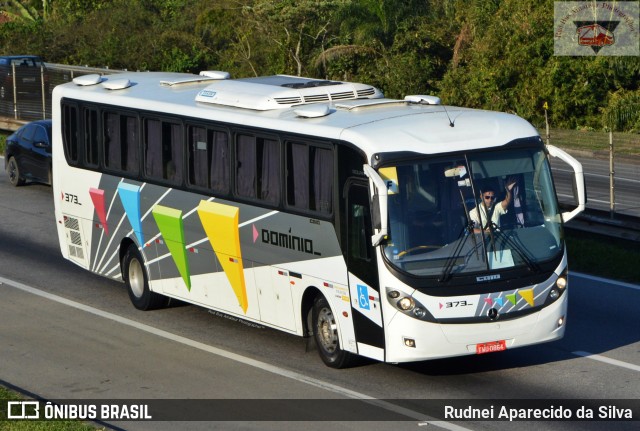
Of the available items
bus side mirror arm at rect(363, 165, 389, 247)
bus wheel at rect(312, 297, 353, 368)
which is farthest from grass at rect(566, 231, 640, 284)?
bus side mirror arm at rect(363, 165, 389, 247)

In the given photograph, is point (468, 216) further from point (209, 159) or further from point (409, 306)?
point (209, 159)

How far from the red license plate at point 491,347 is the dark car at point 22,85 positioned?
88.5 ft

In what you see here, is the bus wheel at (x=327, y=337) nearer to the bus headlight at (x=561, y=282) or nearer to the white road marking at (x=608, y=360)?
the bus headlight at (x=561, y=282)

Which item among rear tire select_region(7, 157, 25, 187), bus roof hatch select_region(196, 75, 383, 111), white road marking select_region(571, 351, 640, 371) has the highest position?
bus roof hatch select_region(196, 75, 383, 111)

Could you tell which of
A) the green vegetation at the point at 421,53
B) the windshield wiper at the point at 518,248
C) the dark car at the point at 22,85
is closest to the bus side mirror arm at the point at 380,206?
the windshield wiper at the point at 518,248

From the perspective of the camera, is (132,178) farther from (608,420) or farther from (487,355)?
(608,420)

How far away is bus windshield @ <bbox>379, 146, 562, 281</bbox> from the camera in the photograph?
12.5m

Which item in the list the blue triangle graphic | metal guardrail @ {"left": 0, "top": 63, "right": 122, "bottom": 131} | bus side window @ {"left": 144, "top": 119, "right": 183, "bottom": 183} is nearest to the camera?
bus side window @ {"left": 144, "top": 119, "right": 183, "bottom": 183}

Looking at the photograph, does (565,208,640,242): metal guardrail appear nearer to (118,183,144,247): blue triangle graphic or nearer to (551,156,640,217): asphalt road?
(551,156,640,217): asphalt road

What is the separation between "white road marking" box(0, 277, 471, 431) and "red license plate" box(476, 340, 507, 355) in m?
1.07

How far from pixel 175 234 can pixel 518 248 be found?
5.19 metres

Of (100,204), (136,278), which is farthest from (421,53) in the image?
(136,278)

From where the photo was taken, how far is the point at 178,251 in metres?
16.2

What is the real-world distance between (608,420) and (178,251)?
6666 millimetres
